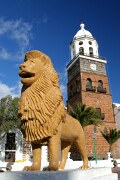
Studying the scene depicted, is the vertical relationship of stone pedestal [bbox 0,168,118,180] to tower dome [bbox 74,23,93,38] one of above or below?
below

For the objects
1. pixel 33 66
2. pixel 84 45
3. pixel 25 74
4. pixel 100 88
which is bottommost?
pixel 25 74

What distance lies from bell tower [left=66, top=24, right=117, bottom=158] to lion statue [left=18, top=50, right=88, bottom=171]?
2271cm

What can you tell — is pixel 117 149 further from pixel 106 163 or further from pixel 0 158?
pixel 0 158

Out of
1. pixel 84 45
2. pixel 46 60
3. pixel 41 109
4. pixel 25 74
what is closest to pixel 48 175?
pixel 41 109

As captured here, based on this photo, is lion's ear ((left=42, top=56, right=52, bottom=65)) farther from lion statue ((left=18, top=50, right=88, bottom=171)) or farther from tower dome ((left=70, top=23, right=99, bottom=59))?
tower dome ((left=70, top=23, right=99, bottom=59))

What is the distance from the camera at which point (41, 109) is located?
134 inches

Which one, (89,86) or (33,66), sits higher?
(89,86)

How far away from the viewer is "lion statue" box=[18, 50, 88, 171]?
11.0 feet

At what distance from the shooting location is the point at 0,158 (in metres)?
22.8

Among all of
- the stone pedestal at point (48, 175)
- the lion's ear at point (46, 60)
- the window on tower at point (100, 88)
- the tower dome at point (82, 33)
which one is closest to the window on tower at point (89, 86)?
the window on tower at point (100, 88)

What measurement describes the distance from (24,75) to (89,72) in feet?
88.7

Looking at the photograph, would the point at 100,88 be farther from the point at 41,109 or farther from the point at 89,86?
the point at 41,109

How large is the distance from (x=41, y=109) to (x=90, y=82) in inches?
1061

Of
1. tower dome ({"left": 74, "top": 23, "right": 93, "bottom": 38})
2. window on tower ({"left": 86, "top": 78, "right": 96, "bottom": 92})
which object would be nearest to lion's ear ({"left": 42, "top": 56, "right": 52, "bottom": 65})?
window on tower ({"left": 86, "top": 78, "right": 96, "bottom": 92})
